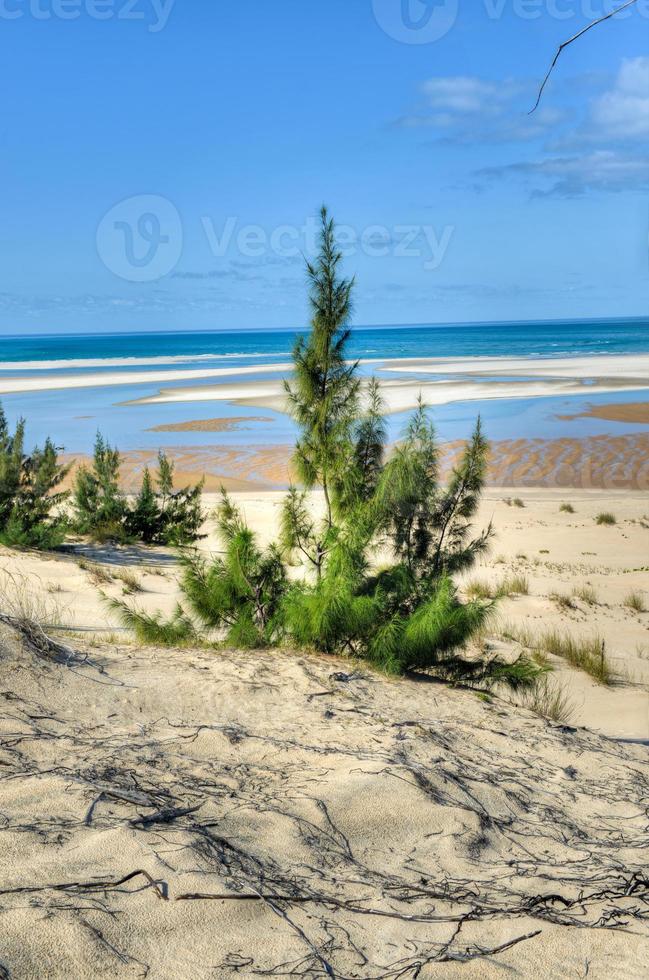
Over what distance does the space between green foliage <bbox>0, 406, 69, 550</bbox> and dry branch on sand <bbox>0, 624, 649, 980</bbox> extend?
670cm

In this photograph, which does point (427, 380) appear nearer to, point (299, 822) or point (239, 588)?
point (239, 588)

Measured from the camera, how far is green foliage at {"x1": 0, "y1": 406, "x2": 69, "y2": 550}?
11.6 m

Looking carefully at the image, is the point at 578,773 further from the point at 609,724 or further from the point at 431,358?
the point at 431,358

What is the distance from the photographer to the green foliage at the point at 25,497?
1161 cm

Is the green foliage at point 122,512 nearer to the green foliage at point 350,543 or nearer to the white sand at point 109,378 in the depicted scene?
the green foliage at point 350,543

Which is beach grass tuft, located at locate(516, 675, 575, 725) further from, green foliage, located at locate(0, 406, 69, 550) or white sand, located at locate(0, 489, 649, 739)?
green foliage, located at locate(0, 406, 69, 550)

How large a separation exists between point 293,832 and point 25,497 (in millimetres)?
10002

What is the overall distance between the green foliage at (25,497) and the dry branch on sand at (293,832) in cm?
670

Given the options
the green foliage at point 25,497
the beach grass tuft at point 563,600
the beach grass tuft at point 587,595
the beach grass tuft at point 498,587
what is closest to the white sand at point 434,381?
the beach grass tuft at point 498,587

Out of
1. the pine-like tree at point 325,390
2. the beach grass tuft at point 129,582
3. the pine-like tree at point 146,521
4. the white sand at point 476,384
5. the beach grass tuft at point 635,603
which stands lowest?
the beach grass tuft at point 635,603

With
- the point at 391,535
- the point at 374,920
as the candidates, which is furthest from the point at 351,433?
the point at 374,920

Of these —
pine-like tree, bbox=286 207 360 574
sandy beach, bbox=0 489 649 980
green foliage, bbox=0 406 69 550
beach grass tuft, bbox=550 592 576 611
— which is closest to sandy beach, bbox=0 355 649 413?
green foliage, bbox=0 406 69 550

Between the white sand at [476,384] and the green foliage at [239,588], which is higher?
the white sand at [476,384]

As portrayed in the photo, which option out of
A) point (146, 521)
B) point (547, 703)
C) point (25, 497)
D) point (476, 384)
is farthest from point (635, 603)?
point (476, 384)
